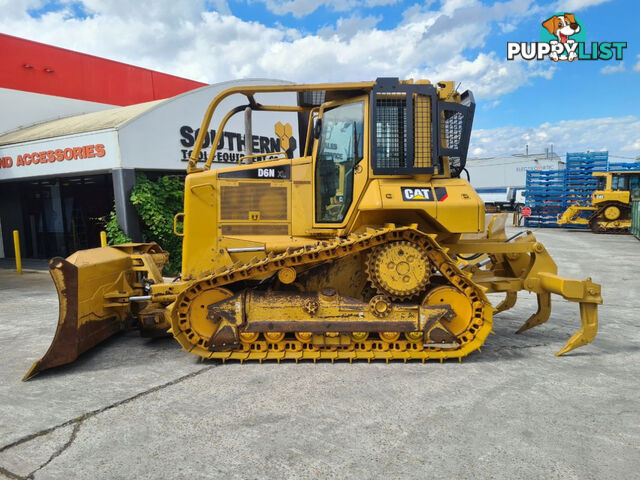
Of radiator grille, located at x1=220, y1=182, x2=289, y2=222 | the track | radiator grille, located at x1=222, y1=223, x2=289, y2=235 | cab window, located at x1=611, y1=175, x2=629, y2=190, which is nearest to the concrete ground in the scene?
the track

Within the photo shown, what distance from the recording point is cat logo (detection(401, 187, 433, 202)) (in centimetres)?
456

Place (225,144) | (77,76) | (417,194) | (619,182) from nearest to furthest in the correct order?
(417,194) → (225,144) → (77,76) → (619,182)

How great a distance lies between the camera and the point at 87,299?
4.68 m

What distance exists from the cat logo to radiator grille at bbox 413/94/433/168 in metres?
0.27

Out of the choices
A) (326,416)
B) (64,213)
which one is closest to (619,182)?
(326,416)

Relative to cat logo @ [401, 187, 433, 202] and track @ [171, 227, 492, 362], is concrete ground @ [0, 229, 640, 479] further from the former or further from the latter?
cat logo @ [401, 187, 433, 202]

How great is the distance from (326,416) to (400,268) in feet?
5.70

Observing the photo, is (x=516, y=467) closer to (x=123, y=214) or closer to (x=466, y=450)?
(x=466, y=450)

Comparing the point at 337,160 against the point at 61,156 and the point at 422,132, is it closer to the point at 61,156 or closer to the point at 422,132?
the point at 422,132

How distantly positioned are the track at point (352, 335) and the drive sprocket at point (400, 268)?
0.25ft

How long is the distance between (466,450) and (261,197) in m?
3.30

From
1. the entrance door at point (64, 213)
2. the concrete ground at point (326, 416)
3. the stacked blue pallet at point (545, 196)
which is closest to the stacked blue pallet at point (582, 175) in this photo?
the stacked blue pallet at point (545, 196)

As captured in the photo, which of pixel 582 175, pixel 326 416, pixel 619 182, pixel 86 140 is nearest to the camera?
pixel 326 416

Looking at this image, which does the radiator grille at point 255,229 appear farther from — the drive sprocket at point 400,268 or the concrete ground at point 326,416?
the concrete ground at point 326,416
